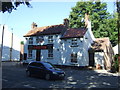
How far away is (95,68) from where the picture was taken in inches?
1120

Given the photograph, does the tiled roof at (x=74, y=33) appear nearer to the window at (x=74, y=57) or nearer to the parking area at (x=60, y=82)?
the window at (x=74, y=57)

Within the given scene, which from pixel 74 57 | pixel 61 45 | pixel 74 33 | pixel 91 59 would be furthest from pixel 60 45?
pixel 91 59

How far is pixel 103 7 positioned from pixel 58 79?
1421 inches

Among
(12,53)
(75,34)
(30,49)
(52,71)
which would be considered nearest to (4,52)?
(12,53)

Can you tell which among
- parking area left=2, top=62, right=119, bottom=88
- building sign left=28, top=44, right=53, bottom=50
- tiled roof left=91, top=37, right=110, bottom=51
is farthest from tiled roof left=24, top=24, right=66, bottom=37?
parking area left=2, top=62, right=119, bottom=88

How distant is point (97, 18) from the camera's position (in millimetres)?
46406

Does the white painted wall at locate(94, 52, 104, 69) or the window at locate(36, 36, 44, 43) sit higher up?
the window at locate(36, 36, 44, 43)

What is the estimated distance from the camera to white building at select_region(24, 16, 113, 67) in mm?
29094

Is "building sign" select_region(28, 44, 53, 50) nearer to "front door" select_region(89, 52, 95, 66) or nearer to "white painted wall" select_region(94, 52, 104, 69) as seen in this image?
"front door" select_region(89, 52, 95, 66)

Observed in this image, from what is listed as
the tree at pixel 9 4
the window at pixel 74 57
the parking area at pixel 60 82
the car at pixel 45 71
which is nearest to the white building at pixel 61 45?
the window at pixel 74 57

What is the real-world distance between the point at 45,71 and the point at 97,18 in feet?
109

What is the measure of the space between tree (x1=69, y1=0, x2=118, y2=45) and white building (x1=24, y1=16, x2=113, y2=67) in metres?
12.5

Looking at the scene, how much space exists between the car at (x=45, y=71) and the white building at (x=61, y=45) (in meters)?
12.1

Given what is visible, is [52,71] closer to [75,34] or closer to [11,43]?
[75,34]
